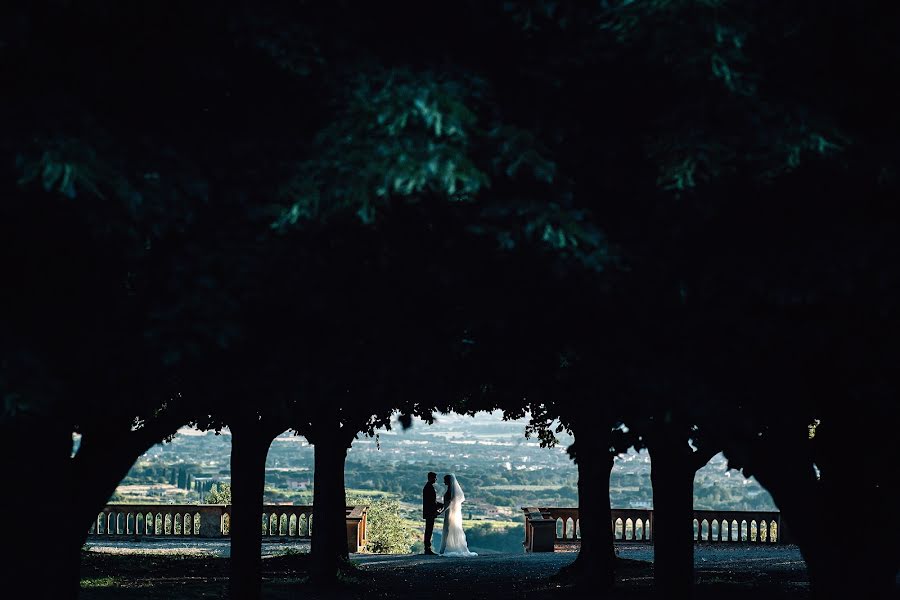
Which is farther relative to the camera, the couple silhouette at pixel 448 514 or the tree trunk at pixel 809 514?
the couple silhouette at pixel 448 514

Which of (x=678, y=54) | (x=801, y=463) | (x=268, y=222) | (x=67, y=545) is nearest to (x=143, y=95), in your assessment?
(x=268, y=222)

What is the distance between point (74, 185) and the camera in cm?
581

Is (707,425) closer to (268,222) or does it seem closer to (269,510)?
(268,222)

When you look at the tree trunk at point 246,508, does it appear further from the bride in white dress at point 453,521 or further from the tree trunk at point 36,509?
the bride in white dress at point 453,521

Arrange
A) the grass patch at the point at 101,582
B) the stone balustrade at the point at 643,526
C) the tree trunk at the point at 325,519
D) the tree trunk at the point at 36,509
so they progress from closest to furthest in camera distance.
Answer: the tree trunk at the point at 36,509
the grass patch at the point at 101,582
the tree trunk at the point at 325,519
the stone balustrade at the point at 643,526

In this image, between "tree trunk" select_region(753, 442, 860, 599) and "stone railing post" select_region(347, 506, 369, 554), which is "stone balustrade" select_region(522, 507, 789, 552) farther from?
"tree trunk" select_region(753, 442, 860, 599)

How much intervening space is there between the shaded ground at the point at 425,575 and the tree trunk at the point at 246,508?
7.89 feet

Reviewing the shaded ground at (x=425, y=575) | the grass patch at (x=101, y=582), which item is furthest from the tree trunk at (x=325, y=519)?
the grass patch at (x=101, y=582)

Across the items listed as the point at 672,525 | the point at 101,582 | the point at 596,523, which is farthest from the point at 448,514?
the point at 672,525

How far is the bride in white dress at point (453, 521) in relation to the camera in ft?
93.0

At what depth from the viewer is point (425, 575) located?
23.7 m

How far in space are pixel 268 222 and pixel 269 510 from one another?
2638 centimetres

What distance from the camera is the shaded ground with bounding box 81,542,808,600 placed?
18.4 metres

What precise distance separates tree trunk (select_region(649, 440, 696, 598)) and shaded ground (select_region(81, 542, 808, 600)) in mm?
4892
